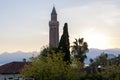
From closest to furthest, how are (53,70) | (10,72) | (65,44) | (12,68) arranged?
(53,70)
(65,44)
(10,72)
(12,68)

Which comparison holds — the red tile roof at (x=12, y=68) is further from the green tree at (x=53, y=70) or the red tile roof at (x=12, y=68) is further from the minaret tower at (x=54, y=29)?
the minaret tower at (x=54, y=29)

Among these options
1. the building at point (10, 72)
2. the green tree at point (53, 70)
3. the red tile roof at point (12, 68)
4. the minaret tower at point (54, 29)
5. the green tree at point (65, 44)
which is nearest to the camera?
the green tree at point (53, 70)

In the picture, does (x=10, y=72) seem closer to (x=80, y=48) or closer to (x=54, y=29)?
(x=80, y=48)

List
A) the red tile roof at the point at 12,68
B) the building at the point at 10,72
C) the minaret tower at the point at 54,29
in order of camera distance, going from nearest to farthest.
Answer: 1. the building at the point at 10,72
2. the red tile roof at the point at 12,68
3. the minaret tower at the point at 54,29

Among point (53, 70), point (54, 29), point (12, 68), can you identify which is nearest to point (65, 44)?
point (53, 70)

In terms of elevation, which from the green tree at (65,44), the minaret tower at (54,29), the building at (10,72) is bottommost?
the building at (10,72)

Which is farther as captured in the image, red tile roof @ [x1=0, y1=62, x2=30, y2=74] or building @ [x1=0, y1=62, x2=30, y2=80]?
red tile roof @ [x1=0, y1=62, x2=30, y2=74]

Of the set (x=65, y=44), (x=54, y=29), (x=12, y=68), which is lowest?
(x=12, y=68)

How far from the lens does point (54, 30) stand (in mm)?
151125

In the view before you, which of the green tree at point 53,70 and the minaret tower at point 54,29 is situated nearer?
the green tree at point 53,70

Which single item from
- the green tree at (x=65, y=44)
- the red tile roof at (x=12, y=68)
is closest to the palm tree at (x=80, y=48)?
the red tile roof at (x=12, y=68)

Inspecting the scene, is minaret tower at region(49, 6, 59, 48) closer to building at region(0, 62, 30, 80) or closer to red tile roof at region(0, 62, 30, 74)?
red tile roof at region(0, 62, 30, 74)

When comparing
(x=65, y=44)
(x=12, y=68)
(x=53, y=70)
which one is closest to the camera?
(x=53, y=70)

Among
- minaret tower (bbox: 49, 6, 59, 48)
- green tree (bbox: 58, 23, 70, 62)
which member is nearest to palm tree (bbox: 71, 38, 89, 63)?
green tree (bbox: 58, 23, 70, 62)
